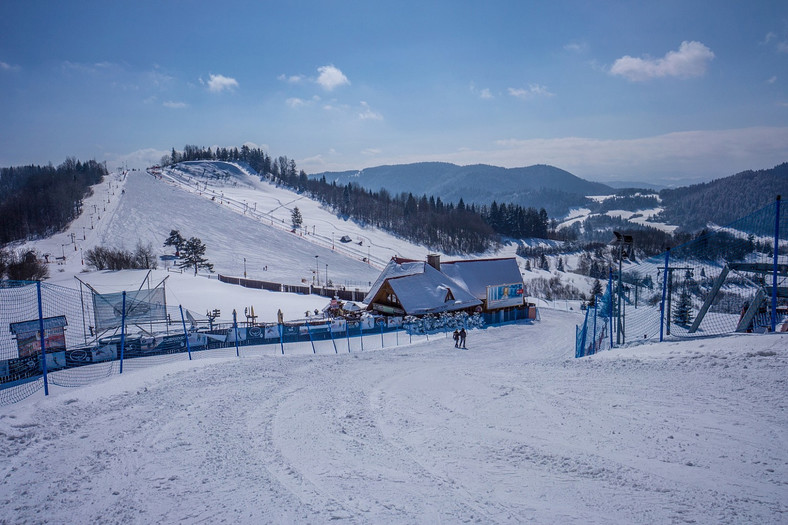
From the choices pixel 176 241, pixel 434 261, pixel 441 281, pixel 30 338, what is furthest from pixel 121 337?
pixel 176 241

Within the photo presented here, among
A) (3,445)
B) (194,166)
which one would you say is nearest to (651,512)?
(3,445)

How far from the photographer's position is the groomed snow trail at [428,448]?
4.80 meters

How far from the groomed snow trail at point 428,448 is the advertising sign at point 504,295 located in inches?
1144

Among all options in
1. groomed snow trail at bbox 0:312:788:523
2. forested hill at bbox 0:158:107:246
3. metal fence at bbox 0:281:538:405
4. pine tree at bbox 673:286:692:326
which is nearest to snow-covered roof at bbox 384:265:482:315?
metal fence at bbox 0:281:538:405

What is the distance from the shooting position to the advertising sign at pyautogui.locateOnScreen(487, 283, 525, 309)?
3931cm

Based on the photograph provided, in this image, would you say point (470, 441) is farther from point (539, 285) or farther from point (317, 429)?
point (539, 285)

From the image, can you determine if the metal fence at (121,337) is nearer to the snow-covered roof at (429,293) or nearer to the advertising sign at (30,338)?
the advertising sign at (30,338)

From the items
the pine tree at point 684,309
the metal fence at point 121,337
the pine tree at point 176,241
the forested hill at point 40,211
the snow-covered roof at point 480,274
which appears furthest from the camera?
the forested hill at point 40,211

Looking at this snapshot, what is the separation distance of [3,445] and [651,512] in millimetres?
9088

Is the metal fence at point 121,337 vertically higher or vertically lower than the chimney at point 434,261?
lower

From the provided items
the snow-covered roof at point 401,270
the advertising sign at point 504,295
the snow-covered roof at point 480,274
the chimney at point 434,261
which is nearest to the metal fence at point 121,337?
the snow-covered roof at point 401,270

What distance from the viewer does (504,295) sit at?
Result: 132 feet

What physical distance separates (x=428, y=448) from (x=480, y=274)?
115 ft

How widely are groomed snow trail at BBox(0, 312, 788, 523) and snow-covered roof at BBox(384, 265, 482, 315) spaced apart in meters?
23.2
